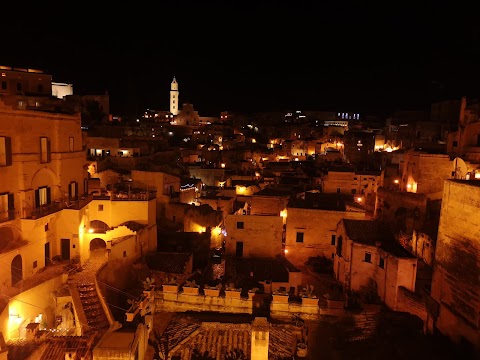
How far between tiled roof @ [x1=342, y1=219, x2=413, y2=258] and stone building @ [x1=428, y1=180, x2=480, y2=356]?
2716mm

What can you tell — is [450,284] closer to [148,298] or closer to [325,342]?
[325,342]

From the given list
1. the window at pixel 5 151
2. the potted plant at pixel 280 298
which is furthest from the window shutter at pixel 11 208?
the potted plant at pixel 280 298

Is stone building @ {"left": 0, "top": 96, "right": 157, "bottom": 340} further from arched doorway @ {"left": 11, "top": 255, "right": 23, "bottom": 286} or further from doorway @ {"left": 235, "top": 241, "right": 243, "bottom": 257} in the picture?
doorway @ {"left": 235, "top": 241, "right": 243, "bottom": 257}

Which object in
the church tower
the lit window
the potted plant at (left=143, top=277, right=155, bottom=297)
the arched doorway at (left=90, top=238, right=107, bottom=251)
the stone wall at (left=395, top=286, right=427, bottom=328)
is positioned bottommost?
the stone wall at (left=395, top=286, right=427, bottom=328)

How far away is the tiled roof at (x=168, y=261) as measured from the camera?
20.0 meters

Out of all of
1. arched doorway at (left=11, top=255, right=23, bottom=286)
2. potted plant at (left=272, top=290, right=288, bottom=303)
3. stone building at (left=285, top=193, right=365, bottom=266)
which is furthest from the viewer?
stone building at (left=285, top=193, right=365, bottom=266)

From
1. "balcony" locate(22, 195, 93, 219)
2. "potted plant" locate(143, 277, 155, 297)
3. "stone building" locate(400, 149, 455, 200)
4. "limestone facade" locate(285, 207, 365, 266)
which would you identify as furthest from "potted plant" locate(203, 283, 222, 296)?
"stone building" locate(400, 149, 455, 200)

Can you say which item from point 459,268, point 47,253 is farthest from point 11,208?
point 459,268

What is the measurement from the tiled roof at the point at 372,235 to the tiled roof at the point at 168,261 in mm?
9003

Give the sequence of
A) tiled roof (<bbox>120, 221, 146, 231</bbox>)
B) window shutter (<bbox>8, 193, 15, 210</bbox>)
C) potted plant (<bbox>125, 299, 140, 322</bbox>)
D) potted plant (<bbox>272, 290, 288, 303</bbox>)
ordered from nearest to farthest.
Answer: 1. potted plant (<bbox>125, 299, 140, 322</bbox>)
2. potted plant (<bbox>272, 290, 288, 303</bbox>)
3. window shutter (<bbox>8, 193, 15, 210</bbox>)
4. tiled roof (<bbox>120, 221, 146, 231</bbox>)

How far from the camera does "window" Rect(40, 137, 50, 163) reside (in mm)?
19844

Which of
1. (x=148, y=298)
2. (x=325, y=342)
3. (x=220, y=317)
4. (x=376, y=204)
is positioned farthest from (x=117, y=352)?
(x=376, y=204)

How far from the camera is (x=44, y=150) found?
20.0 meters

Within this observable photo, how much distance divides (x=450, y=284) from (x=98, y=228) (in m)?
17.9
